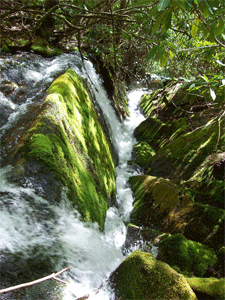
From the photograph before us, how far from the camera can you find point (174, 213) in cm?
403

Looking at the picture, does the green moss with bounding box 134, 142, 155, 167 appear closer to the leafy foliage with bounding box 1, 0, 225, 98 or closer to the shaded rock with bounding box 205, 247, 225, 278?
the leafy foliage with bounding box 1, 0, 225, 98

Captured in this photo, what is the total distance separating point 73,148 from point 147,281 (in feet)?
7.05

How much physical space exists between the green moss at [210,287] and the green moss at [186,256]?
1.40 feet

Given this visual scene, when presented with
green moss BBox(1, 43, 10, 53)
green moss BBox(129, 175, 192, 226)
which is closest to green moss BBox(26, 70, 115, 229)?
green moss BBox(129, 175, 192, 226)

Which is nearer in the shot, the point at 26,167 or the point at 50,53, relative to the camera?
the point at 26,167

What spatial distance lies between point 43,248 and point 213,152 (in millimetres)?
4385

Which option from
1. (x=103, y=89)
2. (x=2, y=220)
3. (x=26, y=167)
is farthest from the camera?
(x=103, y=89)

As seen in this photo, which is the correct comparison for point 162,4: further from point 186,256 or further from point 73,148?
point 186,256

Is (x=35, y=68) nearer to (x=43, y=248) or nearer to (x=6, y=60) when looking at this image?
(x=6, y=60)

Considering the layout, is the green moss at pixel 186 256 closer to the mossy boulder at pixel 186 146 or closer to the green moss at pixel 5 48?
the mossy boulder at pixel 186 146

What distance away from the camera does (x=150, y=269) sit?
2.21 meters

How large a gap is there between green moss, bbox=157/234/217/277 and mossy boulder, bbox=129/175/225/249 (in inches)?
17.0

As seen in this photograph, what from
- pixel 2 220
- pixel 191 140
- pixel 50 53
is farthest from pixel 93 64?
pixel 2 220

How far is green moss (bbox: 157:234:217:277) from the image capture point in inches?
114
